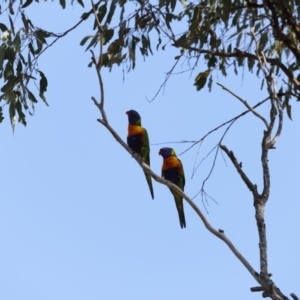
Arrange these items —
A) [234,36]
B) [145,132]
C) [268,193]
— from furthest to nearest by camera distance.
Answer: [145,132], [234,36], [268,193]

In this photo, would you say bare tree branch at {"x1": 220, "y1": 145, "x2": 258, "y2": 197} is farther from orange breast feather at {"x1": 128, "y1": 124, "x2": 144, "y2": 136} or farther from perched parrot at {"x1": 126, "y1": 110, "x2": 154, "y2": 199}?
orange breast feather at {"x1": 128, "y1": 124, "x2": 144, "y2": 136}

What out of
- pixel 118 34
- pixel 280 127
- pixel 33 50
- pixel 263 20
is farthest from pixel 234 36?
pixel 280 127

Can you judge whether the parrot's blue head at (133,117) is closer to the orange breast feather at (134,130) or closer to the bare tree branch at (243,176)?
the orange breast feather at (134,130)

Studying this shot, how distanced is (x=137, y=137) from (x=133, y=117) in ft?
0.85

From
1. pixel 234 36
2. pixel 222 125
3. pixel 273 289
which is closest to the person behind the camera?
pixel 273 289

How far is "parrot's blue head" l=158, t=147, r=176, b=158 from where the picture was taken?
19.6ft

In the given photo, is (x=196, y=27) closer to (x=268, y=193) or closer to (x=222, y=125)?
(x=222, y=125)

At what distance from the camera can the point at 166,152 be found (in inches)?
237

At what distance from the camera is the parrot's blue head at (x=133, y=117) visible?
19.7 feet

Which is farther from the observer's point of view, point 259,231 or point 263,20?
point 263,20

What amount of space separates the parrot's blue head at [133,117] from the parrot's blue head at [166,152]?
24 centimetres

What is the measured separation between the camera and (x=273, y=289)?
312cm

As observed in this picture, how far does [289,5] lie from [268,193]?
1.90 m

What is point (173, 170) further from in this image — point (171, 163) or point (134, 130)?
point (134, 130)
